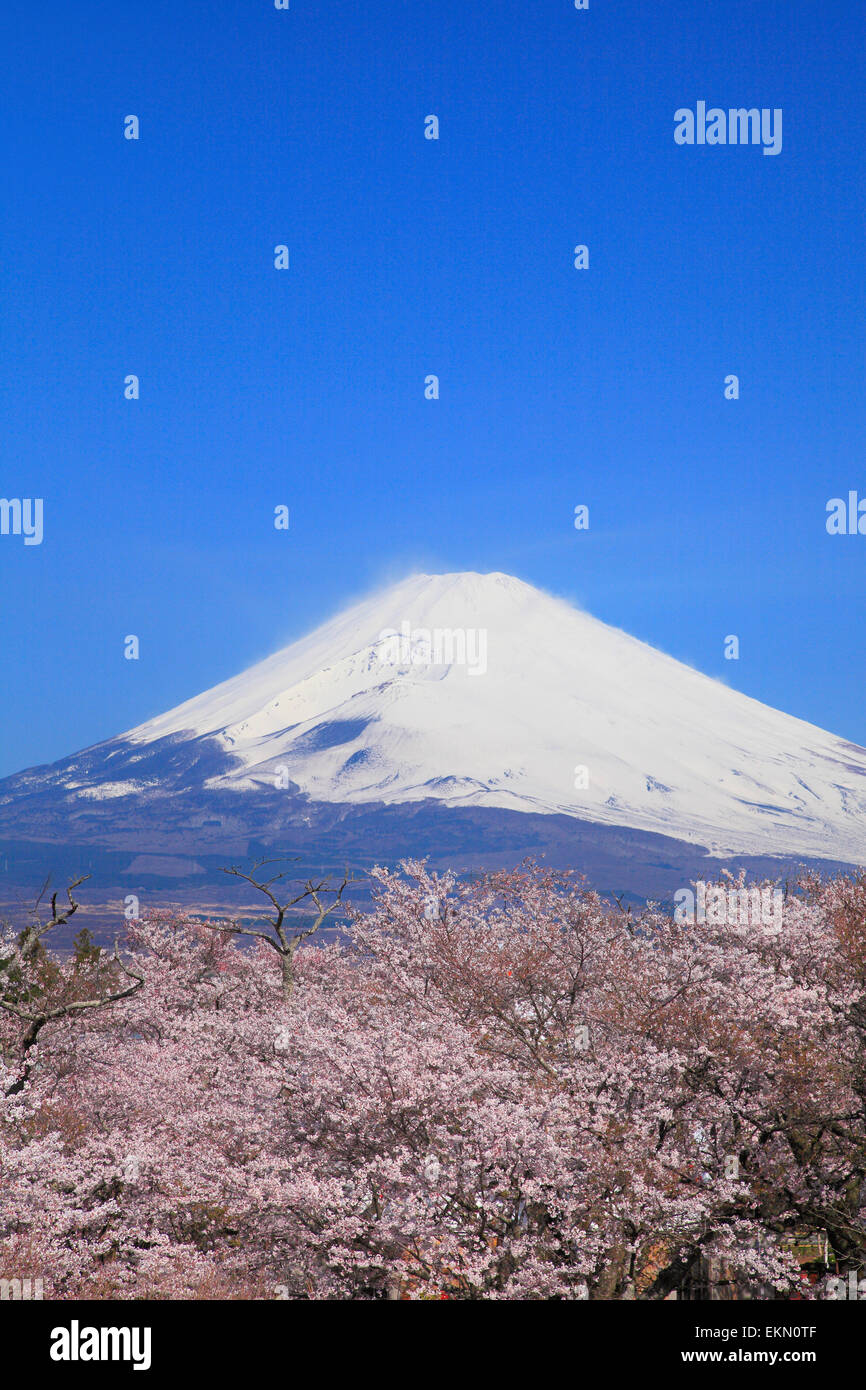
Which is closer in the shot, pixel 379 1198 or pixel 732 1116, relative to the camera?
pixel 379 1198

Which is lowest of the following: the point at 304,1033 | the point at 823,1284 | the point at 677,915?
the point at 823,1284

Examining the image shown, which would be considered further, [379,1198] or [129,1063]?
[129,1063]

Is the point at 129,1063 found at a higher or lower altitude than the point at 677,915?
lower

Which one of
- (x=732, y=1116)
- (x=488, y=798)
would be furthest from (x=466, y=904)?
(x=488, y=798)

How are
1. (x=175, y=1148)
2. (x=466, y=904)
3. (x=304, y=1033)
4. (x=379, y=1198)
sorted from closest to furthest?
(x=379, y=1198), (x=304, y=1033), (x=175, y=1148), (x=466, y=904)

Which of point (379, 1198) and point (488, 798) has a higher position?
point (488, 798)

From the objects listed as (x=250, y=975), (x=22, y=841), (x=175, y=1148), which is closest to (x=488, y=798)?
(x=22, y=841)
